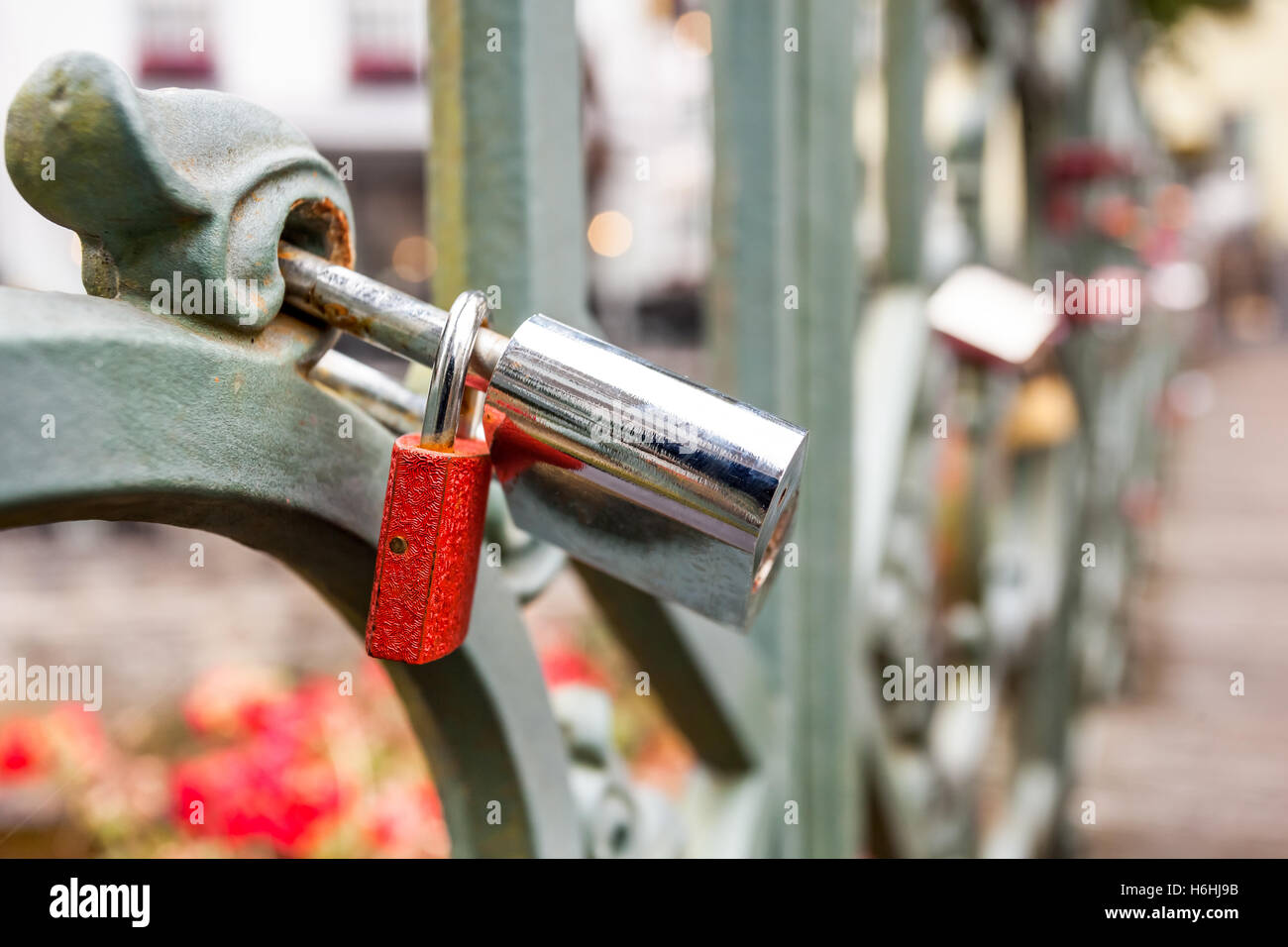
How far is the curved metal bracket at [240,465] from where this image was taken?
0.29 metres

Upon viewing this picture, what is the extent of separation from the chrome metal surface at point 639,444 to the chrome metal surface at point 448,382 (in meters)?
0.01

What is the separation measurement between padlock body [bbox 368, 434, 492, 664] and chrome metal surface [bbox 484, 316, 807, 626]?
0.03 meters

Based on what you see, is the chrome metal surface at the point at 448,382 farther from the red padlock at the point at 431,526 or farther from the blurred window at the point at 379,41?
the blurred window at the point at 379,41

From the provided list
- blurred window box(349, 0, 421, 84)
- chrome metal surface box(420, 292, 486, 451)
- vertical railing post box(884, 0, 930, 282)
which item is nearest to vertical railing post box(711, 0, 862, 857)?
vertical railing post box(884, 0, 930, 282)

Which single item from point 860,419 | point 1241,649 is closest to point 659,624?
point 860,419

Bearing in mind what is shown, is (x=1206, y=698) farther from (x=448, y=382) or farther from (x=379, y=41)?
(x=379, y=41)

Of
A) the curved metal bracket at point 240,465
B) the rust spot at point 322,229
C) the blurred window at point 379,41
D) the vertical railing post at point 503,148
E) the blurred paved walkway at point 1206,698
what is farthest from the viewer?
the blurred window at point 379,41

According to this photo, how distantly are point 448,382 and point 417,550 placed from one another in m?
0.06

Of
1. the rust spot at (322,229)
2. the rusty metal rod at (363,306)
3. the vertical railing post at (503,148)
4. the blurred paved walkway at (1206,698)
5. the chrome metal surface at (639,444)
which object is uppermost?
the vertical railing post at (503,148)

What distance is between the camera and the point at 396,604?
359 millimetres

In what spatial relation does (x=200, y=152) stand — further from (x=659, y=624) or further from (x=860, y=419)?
(x=860, y=419)

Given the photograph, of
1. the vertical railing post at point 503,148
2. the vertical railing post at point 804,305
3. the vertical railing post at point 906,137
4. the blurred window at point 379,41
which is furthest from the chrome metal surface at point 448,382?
the blurred window at point 379,41

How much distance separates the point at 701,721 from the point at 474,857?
0.24 meters

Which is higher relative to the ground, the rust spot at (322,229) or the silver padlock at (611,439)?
the rust spot at (322,229)
